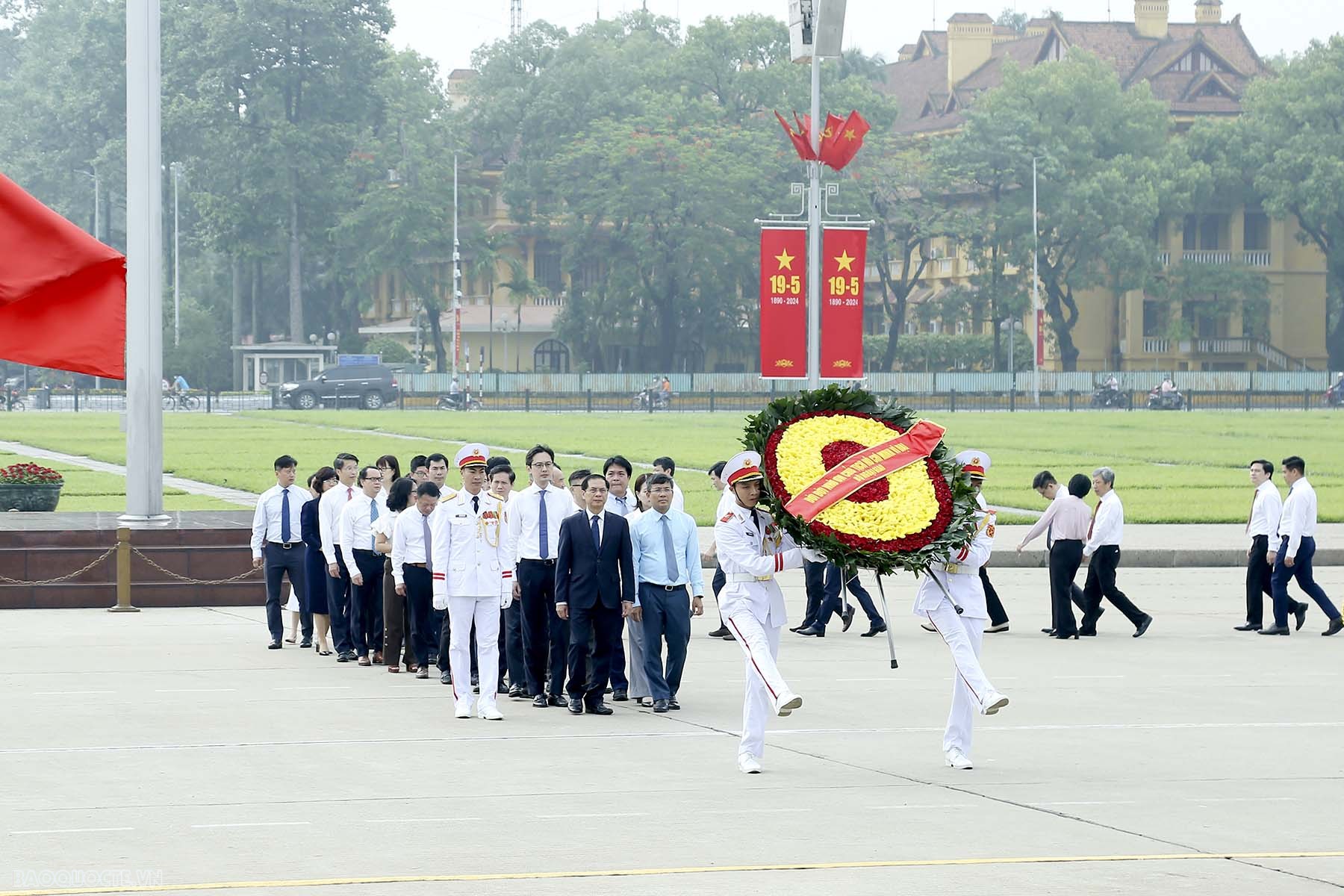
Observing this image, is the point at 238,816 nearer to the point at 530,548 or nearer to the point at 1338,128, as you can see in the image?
the point at 530,548

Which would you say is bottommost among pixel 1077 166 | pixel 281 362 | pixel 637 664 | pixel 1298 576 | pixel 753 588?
pixel 637 664

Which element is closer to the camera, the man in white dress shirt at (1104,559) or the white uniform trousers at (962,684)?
the white uniform trousers at (962,684)

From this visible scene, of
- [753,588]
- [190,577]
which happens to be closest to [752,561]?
[753,588]

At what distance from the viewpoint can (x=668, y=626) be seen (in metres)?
12.5

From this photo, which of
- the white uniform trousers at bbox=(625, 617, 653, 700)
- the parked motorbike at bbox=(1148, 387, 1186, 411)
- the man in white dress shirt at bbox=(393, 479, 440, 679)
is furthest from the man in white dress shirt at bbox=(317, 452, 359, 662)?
the parked motorbike at bbox=(1148, 387, 1186, 411)

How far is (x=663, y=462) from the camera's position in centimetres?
1562

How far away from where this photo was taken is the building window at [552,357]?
303ft

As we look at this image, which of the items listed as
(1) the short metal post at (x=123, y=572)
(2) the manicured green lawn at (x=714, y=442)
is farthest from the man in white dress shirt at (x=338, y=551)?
(2) the manicured green lawn at (x=714, y=442)

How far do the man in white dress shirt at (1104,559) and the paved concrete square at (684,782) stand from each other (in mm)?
1146

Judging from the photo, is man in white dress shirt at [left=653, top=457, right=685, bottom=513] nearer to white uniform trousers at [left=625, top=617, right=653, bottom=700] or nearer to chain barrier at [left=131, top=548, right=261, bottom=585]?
white uniform trousers at [left=625, top=617, right=653, bottom=700]

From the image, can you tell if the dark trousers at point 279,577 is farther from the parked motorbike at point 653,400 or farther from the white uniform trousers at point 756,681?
the parked motorbike at point 653,400

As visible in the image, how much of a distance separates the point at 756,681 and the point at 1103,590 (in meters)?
7.44

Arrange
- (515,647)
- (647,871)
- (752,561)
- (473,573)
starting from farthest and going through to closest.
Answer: (515,647), (473,573), (752,561), (647,871)

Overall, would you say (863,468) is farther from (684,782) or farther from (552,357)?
(552,357)
